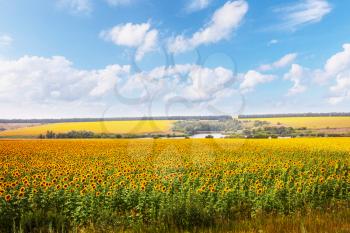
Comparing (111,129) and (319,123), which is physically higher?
(319,123)

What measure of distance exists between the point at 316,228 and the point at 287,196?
3241mm

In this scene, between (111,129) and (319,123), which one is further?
(319,123)

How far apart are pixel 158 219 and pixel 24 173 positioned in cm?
765

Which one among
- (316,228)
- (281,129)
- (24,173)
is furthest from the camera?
(281,129)

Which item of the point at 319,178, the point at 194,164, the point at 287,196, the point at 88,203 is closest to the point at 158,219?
the point at 88,203

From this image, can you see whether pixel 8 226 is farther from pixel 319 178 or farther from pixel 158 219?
pixel 319 178

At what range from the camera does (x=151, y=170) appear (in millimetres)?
13711

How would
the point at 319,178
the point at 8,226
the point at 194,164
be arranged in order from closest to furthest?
the point at 8,226 → the point at 319,178 → the point at 194,164

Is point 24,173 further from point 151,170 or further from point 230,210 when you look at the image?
point 230,210

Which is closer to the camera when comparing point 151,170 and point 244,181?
point 244,181

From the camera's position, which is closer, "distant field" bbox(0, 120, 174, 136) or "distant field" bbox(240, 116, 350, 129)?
"distant field" bbox(0, 120, 174, 136)

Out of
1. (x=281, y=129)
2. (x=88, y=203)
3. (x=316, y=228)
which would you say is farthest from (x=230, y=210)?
(x=281, y=129)

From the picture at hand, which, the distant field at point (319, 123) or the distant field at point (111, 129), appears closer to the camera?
the distant field at point (111, 129)

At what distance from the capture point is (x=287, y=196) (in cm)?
1002
